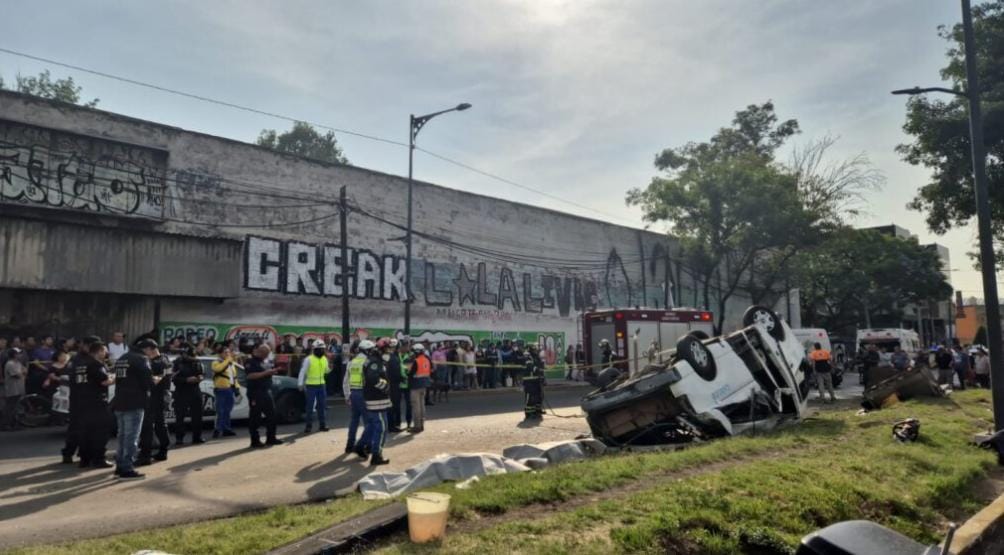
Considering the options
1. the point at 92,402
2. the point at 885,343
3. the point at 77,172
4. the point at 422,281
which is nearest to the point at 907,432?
the point at 92,402

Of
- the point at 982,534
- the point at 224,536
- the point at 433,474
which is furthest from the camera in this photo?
the point at 433,474

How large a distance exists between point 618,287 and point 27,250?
27.9 meters

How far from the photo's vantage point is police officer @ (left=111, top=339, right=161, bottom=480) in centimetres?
835

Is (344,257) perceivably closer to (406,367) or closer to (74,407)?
(406,367)

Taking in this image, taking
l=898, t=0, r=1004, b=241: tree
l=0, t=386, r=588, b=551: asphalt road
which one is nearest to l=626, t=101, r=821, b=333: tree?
l=898, t=0, r=1004, b=241: tree

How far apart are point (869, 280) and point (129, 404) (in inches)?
2042

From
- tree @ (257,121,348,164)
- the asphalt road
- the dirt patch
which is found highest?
tree @ (257,121,348,164)

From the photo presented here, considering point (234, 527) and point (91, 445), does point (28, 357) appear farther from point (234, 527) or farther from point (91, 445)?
point (234, 527)

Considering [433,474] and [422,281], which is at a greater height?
[422,281]

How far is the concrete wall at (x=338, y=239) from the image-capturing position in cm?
1977

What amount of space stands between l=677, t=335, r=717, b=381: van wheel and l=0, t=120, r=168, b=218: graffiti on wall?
15948mm

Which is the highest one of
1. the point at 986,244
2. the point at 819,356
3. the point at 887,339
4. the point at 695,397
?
the point at 986,244

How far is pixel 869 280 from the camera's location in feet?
164

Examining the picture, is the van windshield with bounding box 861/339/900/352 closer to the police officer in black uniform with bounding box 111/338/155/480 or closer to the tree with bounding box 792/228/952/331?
the tree with bounding box 792/228/952/331
